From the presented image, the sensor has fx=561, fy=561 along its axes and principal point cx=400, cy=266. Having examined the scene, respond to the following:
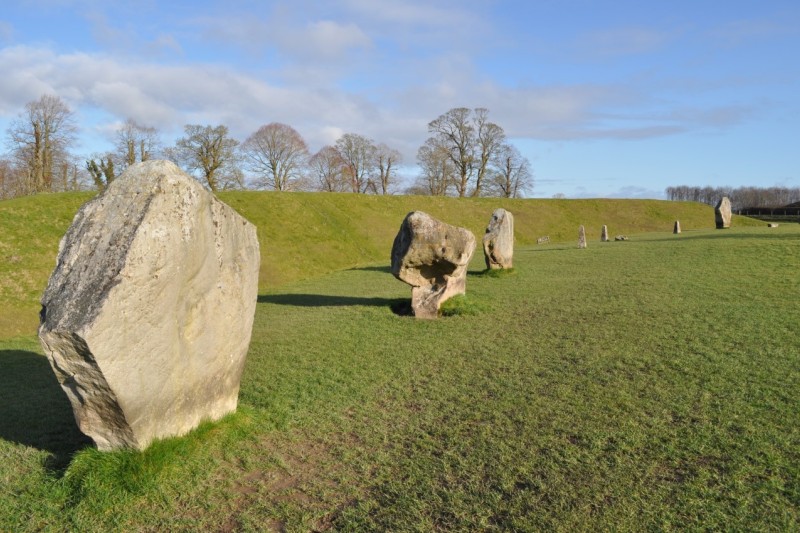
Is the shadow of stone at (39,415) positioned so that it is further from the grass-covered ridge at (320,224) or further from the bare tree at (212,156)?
the bare tree at (212,156)

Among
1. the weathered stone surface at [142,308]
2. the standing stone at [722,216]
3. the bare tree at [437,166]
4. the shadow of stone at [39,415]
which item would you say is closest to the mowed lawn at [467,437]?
the shadow of stone at [39,415]

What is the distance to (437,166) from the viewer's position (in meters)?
60.8

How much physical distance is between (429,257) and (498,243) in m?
7.19

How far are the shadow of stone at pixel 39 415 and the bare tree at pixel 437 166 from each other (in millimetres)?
52465

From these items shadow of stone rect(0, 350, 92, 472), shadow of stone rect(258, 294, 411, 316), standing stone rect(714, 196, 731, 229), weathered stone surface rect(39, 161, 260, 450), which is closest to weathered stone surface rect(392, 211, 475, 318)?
shadow of stone rect(258, 294, 411, 316)

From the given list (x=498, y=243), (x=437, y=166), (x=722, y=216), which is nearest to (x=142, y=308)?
(x=498, y=243)

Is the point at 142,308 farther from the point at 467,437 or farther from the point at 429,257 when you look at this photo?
the point at 429,257

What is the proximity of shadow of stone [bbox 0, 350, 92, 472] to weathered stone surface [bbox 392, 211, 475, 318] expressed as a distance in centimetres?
694

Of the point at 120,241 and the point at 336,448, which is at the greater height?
the point at 120,241

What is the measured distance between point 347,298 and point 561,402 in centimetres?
956

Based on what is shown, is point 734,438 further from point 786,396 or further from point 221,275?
point 221,275

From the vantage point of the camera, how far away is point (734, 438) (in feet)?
18.7

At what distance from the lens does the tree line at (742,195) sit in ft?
306

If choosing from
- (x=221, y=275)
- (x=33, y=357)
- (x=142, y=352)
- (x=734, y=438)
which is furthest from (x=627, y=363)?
(x=33, y=357)
